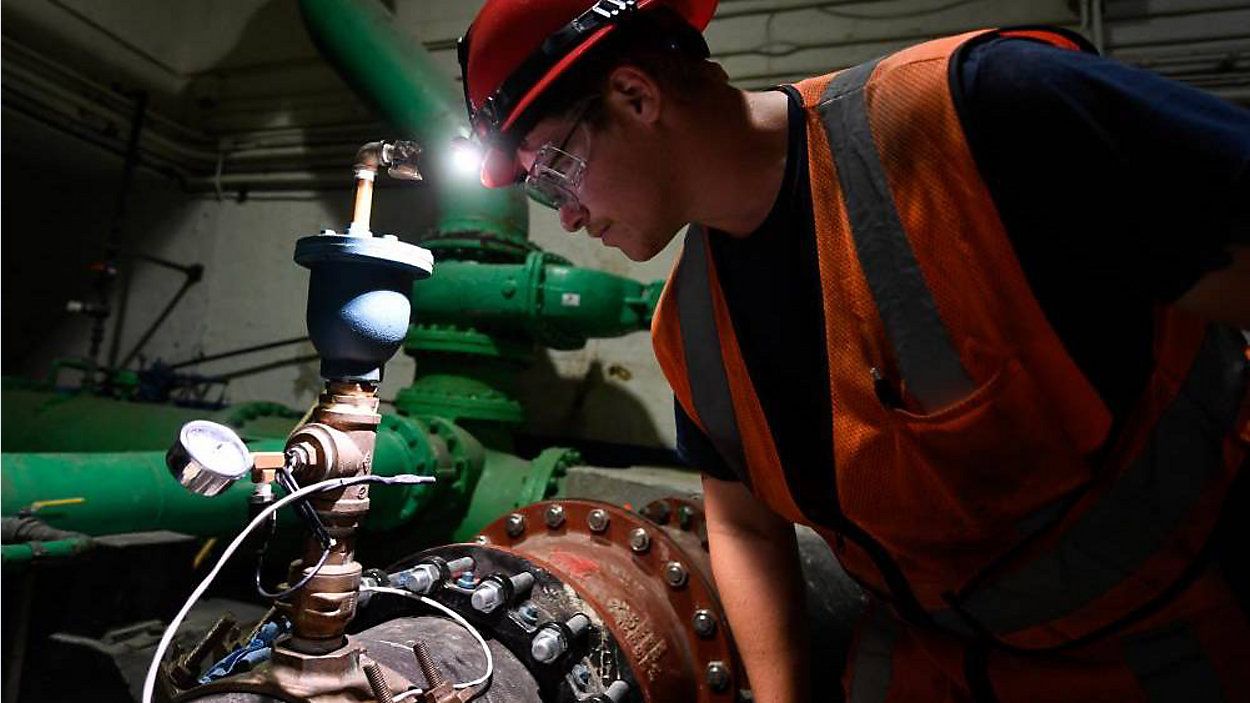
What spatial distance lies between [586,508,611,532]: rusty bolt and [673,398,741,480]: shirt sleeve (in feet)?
0.59

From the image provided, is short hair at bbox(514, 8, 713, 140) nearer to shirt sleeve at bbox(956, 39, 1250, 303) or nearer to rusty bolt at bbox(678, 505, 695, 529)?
shirt sleeve at bbox(956, 39, 1250, 303)

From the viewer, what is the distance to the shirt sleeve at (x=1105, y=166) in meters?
0.45

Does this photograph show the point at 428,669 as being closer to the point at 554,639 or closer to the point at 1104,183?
the point at 554,639

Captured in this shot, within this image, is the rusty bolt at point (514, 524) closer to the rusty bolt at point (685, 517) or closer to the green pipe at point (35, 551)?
the rusty bolt at point (685, 517)

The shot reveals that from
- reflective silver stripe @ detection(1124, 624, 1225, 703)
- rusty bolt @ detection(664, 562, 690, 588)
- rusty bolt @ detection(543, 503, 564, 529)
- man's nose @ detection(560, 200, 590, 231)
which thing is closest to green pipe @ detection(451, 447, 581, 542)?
rusty bolt @ detection(543, 503, 564, 529)

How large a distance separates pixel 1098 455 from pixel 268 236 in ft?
11.4

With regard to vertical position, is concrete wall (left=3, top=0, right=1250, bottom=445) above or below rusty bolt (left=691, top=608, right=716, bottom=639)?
above

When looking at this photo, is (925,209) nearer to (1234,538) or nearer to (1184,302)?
(1184,302)

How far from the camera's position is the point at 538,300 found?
1.85 metres

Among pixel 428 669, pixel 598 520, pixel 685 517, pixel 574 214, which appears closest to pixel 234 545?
pixel 428 669

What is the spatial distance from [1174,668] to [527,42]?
2.78 ft

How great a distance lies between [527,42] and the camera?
2.19 ft

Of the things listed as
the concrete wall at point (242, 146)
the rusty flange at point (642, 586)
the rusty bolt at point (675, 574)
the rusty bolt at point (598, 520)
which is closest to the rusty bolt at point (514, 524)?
the rusty flange at point (642, 586)

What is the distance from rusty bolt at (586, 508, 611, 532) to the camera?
3.29ft
